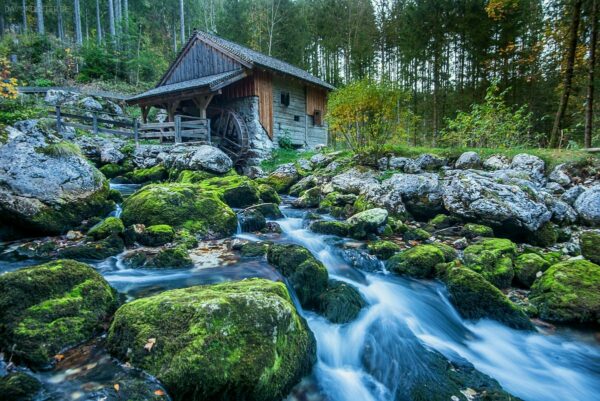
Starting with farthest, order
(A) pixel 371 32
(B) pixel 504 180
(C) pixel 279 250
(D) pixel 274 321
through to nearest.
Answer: (A) pixel 371 32
(B) pixel 504 180
(C) pixel 279 250
(D) pixel 274 321

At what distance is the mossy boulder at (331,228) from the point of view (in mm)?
6844

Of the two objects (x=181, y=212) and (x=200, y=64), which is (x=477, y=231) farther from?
(x=200, y=64)

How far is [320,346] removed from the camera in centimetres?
359

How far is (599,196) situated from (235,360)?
8.28 m

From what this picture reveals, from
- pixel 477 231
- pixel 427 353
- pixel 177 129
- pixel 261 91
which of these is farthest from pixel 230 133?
pixel 427 353

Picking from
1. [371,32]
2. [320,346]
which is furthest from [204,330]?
[371,32]

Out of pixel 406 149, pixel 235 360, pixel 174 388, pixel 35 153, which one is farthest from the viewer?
pixel 406 149

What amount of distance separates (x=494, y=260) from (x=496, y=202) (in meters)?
1.99

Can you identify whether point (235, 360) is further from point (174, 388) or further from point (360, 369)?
point (360, 369)

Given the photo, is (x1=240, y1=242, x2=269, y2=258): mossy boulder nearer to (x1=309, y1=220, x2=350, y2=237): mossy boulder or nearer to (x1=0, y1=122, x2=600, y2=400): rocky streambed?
(x1=0, y1=122, x2=600, y2=400): rocky streambed

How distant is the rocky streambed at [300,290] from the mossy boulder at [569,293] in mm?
21

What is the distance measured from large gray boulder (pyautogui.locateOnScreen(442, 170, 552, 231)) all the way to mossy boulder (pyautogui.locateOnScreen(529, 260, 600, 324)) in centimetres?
190

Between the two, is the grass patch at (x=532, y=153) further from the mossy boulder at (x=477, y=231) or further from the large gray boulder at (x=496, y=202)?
the mossy boulder at (x=477, y=231)

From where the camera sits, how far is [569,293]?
160 inches
